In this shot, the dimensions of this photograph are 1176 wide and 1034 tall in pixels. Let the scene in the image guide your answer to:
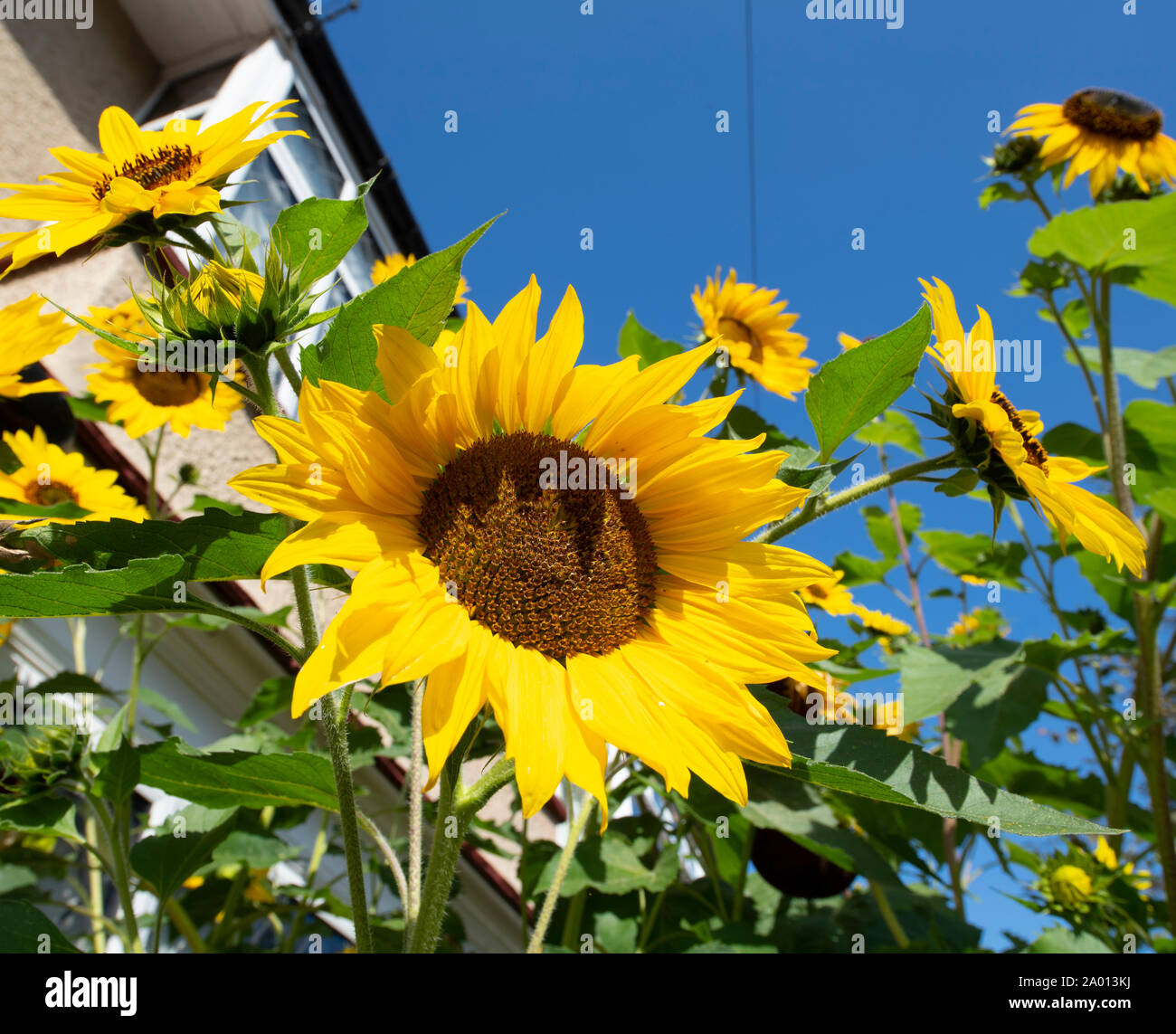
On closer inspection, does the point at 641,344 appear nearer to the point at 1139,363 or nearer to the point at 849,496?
the point at 849,496

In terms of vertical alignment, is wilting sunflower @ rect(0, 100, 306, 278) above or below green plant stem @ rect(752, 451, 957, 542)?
above

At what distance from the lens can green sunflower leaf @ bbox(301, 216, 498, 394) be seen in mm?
714

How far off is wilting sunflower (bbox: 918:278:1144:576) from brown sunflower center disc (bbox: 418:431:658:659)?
0.41m

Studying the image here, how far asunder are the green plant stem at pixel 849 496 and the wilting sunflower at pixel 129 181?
2.23ft

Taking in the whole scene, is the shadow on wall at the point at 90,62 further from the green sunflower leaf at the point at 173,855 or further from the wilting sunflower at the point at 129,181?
the green sunflower leaf at the point at 173,855

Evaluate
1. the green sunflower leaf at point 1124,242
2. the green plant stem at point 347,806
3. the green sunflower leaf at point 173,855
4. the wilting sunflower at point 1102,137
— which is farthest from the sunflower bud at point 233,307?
the wilting sunflower at point 1102,137

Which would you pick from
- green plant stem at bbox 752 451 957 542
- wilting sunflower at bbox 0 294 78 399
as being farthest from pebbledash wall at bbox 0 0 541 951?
green plant stem at bbox 752 451 957 542

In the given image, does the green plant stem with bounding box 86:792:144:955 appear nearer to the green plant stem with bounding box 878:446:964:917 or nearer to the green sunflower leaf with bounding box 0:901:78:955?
the green sunflower leaf with bounding box 0:901:78:955

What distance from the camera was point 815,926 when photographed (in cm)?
166

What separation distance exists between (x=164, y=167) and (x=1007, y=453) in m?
0.99

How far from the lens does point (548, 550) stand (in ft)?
2.56

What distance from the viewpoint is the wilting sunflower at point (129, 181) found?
0.84m
